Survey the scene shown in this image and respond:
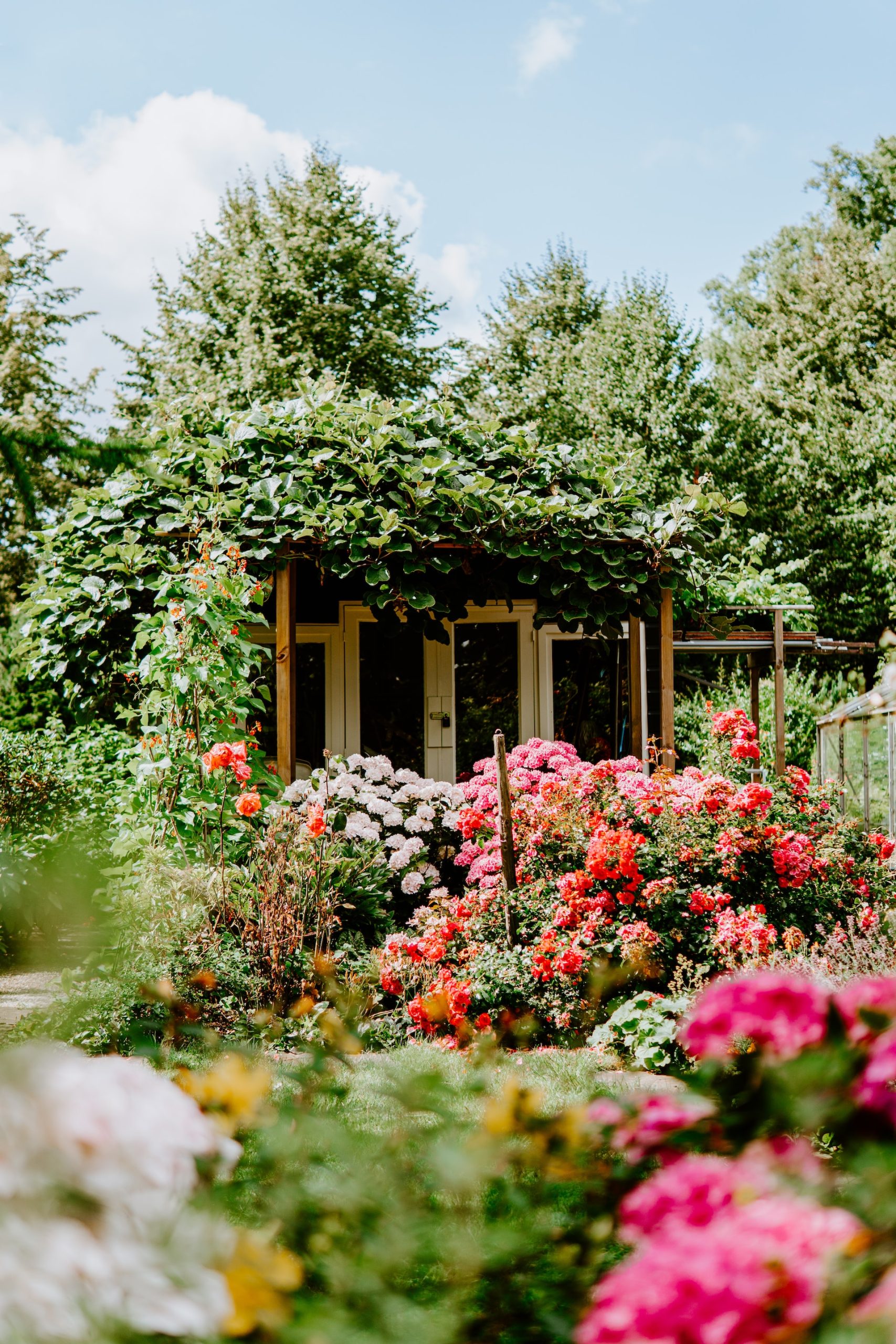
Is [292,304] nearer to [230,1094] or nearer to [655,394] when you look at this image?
[655,394]

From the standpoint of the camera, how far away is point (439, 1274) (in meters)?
1.70

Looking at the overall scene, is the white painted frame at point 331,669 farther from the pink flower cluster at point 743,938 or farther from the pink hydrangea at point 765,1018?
the pink hydrangea at point 765,1018

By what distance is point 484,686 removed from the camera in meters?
9.24

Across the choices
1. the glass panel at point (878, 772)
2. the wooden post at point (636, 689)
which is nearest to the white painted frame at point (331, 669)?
the wooden post at point (636, 689)

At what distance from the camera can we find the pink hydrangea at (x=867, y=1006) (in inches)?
43.4

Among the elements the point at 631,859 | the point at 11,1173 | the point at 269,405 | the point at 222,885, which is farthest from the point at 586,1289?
the point at 269,405

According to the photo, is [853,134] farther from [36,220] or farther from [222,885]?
[222,885]

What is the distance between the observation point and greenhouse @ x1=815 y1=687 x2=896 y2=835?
457 inches

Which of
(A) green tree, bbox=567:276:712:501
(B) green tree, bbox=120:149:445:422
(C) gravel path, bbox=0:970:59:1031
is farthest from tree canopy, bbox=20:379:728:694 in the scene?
(A) green tree, bbox=567:276:712:501

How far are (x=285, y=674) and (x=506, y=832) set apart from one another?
7.94 ft

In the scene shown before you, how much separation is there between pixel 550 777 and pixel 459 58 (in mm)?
4154

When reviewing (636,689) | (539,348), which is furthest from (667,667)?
(539,348)

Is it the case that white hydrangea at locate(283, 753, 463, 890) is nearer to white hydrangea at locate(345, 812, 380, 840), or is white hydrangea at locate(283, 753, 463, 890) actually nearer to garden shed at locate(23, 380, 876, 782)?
white hydrangea at locate(345, 812, 380, 840)

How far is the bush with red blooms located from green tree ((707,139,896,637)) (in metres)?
14.6
